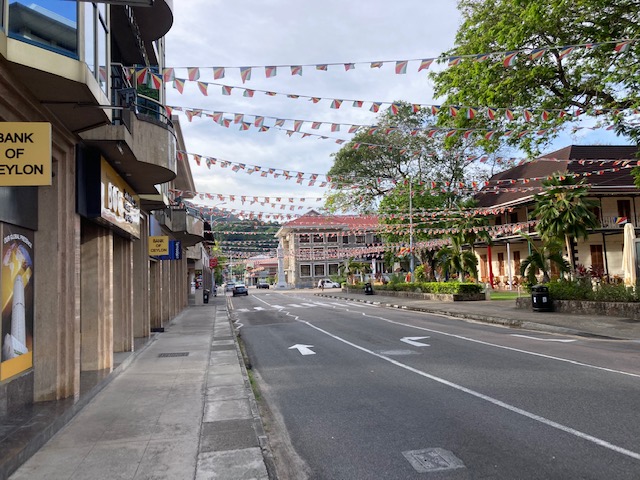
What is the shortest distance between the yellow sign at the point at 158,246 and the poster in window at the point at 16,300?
8.87 m

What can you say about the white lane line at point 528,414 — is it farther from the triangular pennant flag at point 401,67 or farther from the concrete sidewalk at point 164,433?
the triangular pennant flag at point 401,67

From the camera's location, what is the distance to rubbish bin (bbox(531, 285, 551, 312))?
824 inches

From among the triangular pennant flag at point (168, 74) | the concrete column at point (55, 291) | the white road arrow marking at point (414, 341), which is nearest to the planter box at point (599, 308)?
the white road arrow marking at point (414, 341)

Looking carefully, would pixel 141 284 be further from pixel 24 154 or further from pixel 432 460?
pixel 432 460

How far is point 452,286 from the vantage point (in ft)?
102

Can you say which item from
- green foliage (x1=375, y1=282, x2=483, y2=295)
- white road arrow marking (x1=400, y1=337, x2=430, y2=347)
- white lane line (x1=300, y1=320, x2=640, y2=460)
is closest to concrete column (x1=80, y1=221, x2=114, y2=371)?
white lane line (x1=300, y1=320, x2=640, y2=460)

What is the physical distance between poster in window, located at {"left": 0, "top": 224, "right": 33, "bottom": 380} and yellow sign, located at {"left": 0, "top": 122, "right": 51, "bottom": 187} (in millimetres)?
1623

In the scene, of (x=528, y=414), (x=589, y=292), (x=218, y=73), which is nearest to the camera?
(x=528, y=414)

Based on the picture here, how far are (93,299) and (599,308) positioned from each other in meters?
17.3

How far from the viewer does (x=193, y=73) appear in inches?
400

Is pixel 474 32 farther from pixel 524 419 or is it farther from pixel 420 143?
pixel 420 143

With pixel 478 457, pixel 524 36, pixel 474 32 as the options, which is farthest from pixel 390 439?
pixel 474 32

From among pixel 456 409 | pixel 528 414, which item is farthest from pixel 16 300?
pixel 528 414

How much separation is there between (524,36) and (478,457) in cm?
1463
